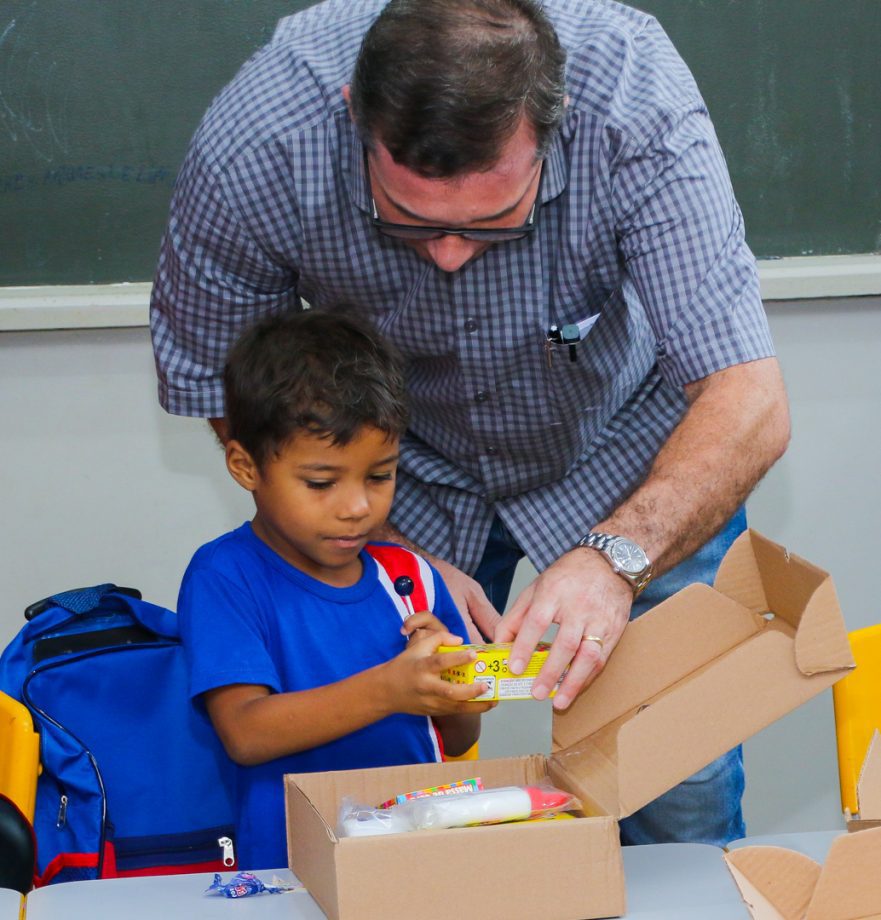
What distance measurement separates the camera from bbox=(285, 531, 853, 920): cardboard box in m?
1.14

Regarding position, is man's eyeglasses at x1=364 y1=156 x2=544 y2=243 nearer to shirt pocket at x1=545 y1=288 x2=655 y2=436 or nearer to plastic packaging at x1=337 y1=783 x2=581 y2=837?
shirt pocket at x1=545 y1=288 x2=655 y2=436

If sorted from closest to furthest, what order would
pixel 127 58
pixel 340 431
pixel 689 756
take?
pixel 689 756
pixel 340 431
pixel 127 58

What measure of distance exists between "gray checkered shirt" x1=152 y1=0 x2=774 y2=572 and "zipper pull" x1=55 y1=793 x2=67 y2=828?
24.1 inches

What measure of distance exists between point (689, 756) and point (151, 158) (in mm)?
1770

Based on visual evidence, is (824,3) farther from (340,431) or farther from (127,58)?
(340,431)

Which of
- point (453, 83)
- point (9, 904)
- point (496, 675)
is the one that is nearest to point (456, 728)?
point (496, 675)

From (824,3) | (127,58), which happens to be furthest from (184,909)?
(824,3)

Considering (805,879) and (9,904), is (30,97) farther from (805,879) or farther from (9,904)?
(805,879)

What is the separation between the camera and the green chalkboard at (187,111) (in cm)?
247

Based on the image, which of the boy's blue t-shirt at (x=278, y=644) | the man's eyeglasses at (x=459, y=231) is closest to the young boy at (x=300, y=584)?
the boy's blue t-shirt at (x=278, y=644)

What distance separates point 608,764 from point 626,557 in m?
0.26

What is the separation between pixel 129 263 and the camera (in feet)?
8.48

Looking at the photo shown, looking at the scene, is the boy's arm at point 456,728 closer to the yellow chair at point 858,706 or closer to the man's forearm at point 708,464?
the man's forearm at point 708,464

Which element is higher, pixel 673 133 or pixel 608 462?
pixel 673 133
